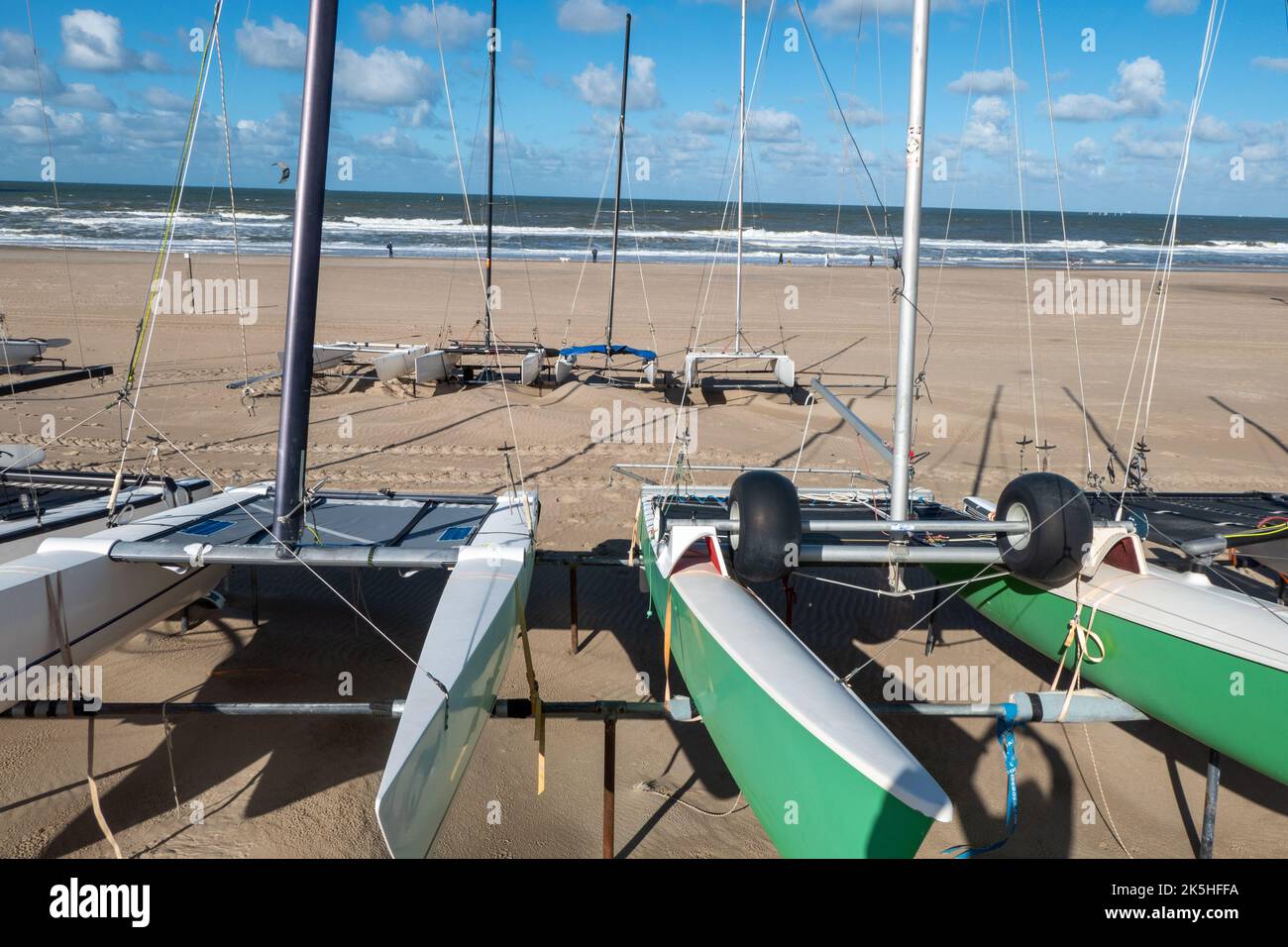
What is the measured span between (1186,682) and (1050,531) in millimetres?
882

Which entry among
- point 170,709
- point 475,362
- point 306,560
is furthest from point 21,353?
point 170,709

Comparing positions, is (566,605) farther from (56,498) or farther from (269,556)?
(56,498)

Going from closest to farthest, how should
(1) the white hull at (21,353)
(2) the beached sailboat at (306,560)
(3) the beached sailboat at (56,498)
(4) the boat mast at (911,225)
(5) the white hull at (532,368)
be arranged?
(2) the beached sailboat at (306,560)
(4) the boat mast at (911,225)
(3) the beached sailboat at (56,498)
(1) the white hull at (21,353)
(5) the white hull at (532,368)

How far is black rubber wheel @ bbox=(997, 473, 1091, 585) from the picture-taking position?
4.41 meters

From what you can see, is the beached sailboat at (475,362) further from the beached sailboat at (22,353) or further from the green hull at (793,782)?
the green hull at (793,782)

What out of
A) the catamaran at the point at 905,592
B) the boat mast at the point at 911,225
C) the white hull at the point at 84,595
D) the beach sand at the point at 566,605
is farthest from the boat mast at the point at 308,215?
the boat mast at the point at 911,225

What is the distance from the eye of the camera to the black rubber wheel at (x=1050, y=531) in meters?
4.41

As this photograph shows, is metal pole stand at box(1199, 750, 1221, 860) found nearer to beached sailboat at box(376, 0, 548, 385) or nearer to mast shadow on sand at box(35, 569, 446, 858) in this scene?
mast shadow on sand at box(35, 569, 446, 858)

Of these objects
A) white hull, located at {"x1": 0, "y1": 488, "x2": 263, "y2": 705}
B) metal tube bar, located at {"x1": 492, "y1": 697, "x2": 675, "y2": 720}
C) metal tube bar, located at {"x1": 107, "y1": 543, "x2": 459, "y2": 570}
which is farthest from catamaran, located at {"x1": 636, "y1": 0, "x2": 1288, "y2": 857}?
white hull, located at {"x1": 0, "y1": 488, "x2": 263, "y2": 705}

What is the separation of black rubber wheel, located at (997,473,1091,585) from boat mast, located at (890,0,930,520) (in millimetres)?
621

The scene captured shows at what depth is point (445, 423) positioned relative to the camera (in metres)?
11.1

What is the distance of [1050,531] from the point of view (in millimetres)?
4430
